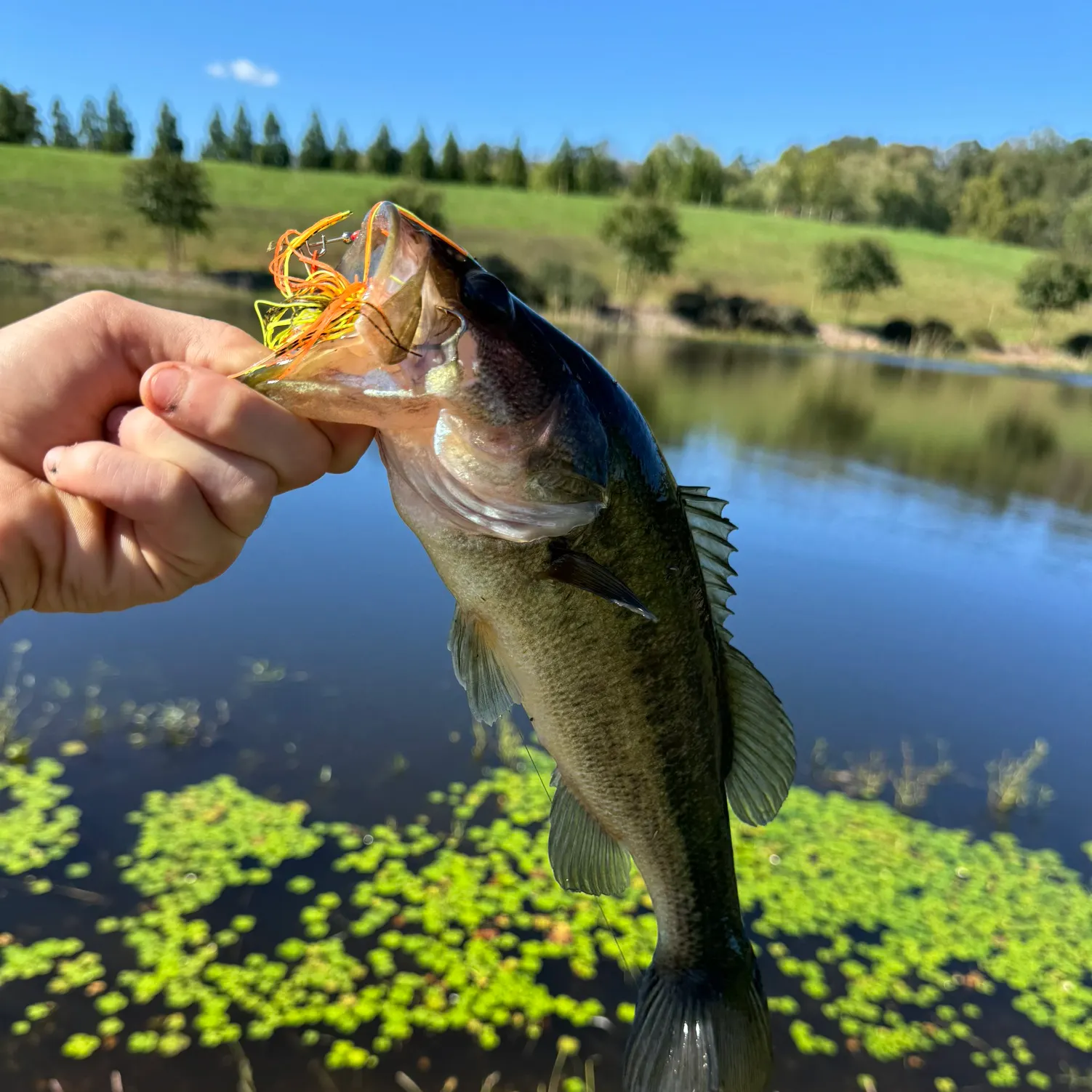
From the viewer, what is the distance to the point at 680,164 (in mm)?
85938

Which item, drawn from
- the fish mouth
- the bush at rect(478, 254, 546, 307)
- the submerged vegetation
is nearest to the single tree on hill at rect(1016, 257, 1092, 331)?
the bush at rect(478, 254, 546, 307)

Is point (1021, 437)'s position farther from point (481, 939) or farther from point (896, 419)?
point (481, 939)

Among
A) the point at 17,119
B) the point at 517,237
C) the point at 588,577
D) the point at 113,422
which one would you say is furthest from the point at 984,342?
the point at 17,119

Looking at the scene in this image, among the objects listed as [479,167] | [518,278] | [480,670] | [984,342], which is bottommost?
[984,342]

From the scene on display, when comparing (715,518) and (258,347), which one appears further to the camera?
(715,518)

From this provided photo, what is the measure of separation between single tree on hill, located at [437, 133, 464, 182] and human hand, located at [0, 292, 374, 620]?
270 feet

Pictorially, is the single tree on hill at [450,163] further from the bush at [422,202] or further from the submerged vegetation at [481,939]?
the submerged vegetation at [481,939]

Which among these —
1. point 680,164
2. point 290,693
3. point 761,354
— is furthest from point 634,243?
point 290,693

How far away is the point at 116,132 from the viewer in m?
81.5

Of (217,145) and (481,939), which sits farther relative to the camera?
(217,145)

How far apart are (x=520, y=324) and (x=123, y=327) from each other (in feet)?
2.95

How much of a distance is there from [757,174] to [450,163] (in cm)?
4139

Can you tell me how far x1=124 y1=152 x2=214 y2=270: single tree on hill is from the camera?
4388 cm

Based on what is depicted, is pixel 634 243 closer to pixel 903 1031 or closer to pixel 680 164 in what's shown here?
Answer: pixel 680 164
